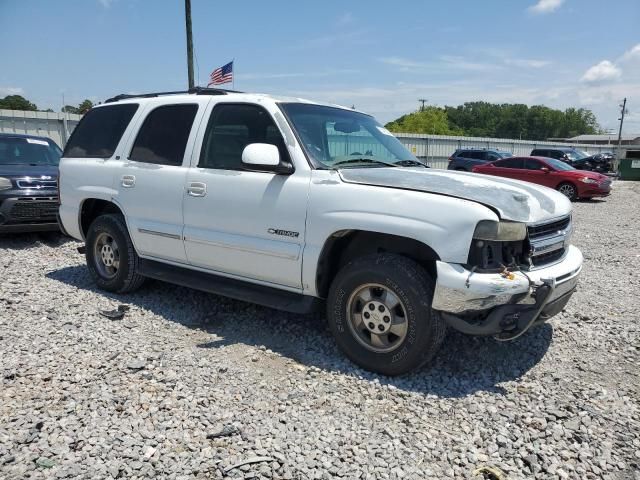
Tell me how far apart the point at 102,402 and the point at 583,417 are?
116 inches

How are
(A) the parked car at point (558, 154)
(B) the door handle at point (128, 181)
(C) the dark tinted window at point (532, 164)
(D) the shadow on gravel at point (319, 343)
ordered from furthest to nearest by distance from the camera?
(A) the parked car at point (558, 154), (C) the dark tinted window at point (532, 164), (B) the door handle at point (128, 181), (D) the shadow on gravel at point (319, 343)

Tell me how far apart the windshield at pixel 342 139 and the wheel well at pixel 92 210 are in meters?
2.42

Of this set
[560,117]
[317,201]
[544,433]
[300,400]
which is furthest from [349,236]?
[560,117]

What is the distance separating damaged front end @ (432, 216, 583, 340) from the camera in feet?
9.84

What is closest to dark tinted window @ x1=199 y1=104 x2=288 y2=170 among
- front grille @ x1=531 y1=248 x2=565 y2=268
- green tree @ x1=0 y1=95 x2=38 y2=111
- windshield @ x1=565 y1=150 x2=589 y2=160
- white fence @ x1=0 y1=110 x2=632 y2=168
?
white fence @ x1=0 y1=110 x2=632 y2=168

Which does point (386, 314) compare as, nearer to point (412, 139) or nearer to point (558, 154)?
point (558, 154)

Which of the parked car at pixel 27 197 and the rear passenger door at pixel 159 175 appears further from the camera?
the parked car at pixel 27 197

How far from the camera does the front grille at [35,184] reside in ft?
23.9

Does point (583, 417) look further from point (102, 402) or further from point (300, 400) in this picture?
point (102, 402)

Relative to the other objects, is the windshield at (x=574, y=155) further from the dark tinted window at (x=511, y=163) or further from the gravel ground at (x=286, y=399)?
the gravel ground at (x=286, y=399)

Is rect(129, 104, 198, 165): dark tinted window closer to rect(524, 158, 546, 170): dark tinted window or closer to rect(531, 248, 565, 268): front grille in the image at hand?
rect(531, 248, 565, 268): front grille

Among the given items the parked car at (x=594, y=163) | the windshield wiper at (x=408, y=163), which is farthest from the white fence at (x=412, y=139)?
the parked car at (x=594, y=163)

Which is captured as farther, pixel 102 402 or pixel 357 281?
pixel 357 281

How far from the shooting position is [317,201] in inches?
140
